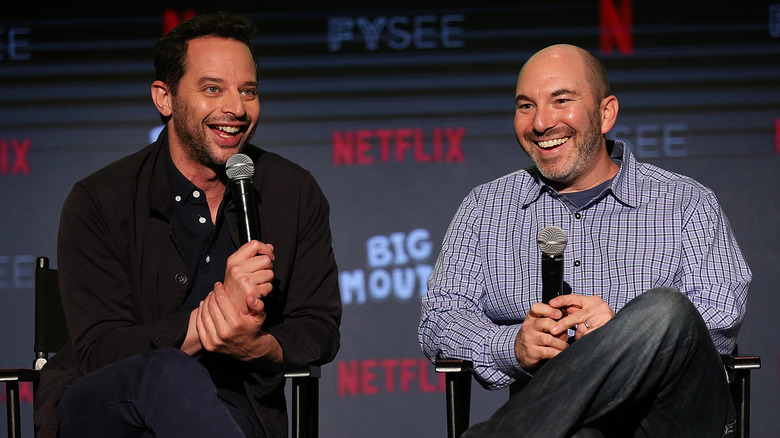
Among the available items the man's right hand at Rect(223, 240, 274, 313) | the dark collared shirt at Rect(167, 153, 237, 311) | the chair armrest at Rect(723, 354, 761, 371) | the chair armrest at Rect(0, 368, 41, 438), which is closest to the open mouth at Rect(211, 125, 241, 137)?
the dark collared shirt at Rect(167, 153, 237, 311)

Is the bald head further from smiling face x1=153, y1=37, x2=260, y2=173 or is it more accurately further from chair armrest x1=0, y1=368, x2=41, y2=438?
chair armrest x1=0, y1=368, x2=41, y2=438

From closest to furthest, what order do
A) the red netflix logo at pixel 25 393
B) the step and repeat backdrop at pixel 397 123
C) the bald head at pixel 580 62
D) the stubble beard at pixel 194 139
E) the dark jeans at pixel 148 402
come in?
1. the dark jeans at pixel 148 402
2. the stubble beard at pixel 194 139
3. the bald head at pixel 580 62
4. the step and repeat backdrop at pixel 397 123
5. the red netflix logo at pixel 25 393

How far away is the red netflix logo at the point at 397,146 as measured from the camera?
4078 mm

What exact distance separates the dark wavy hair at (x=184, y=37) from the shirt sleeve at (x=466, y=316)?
0.77 meters

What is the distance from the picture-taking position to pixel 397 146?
13.5 feet

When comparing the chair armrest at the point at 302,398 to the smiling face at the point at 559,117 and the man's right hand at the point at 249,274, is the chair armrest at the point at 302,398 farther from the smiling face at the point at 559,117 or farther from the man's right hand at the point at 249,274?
the smiling face at the point at 559,117

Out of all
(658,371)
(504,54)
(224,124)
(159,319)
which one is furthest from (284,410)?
(504,54)

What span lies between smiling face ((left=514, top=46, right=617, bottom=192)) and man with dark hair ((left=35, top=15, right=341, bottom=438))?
622 millimetres

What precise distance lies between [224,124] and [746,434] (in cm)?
149

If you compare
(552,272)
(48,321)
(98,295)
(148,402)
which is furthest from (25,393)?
(552,272)

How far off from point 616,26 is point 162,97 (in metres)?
2.11

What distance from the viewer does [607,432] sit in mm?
2225

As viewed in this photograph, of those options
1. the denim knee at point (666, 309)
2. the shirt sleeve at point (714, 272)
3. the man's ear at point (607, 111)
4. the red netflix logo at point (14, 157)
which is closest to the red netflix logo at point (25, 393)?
the red netflix logo at point (14, 157)

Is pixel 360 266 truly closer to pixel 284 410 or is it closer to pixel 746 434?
pixel 284 410
